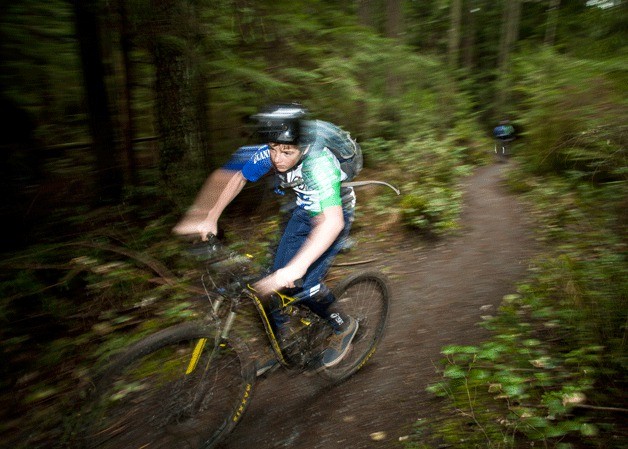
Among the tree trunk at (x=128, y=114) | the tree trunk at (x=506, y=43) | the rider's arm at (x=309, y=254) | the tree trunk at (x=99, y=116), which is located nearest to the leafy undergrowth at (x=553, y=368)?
the rider's arm at (x=309, y=254)

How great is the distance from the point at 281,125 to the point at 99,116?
14.9ft

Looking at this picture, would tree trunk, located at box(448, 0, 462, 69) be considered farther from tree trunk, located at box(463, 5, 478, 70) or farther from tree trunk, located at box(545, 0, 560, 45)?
tree trunk, located at box(545, 0, 560, 45)

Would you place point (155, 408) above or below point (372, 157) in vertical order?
below

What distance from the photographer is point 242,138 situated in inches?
247

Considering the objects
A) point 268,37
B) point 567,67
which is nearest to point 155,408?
point 268,37

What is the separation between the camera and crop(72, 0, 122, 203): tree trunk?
5492 millimetres

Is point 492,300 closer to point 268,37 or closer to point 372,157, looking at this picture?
point 268,37

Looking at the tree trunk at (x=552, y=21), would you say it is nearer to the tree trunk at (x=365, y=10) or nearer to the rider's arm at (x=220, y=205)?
the tree trunk at (x=365, y=10)

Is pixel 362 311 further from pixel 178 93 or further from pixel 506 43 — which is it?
pixel 506 43

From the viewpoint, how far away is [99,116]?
5793mm

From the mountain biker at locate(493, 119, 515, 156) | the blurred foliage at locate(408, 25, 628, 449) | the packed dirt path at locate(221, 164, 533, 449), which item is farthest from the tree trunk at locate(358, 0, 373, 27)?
the blurred foliage at locate(408, 25, 628, 449)

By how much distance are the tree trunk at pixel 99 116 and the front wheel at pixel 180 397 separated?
3.55 m

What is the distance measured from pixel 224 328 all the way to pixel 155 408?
936 millimetres

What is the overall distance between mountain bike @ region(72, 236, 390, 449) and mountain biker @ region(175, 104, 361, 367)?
209mm
